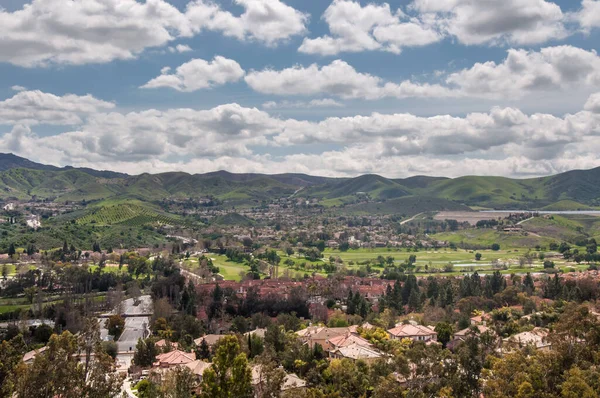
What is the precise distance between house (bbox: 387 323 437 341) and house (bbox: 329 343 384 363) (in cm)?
695

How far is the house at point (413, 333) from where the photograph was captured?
2160 inches

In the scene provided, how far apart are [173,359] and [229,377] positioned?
21.6 meters

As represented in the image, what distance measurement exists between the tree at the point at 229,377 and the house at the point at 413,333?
96.6 ft

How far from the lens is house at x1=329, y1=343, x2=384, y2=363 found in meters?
45.9

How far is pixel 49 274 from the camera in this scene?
95.2 m

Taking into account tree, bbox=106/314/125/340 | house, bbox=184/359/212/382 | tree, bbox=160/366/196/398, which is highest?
tree, bbox=160/366/196/398

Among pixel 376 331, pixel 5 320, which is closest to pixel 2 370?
pixel 376 331

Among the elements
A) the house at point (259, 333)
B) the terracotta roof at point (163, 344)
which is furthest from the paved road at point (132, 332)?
the house at point (259, 333)

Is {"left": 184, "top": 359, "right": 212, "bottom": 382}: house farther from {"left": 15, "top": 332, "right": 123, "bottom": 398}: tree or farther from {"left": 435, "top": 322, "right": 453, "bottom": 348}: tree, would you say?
{"left": 435, "top": 322, "right": 453, "bottom": 348}: tree

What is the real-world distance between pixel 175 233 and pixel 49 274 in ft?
269

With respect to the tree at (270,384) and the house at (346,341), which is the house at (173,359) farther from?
the tree at (270,384)

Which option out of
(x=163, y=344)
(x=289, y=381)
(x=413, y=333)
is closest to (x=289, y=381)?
(x=289, y=381)

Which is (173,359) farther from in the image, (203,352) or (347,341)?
(347,341)

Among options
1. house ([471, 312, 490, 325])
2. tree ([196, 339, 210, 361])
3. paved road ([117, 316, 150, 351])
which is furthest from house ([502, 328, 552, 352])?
paved road ([117, 316, 150, 351])
